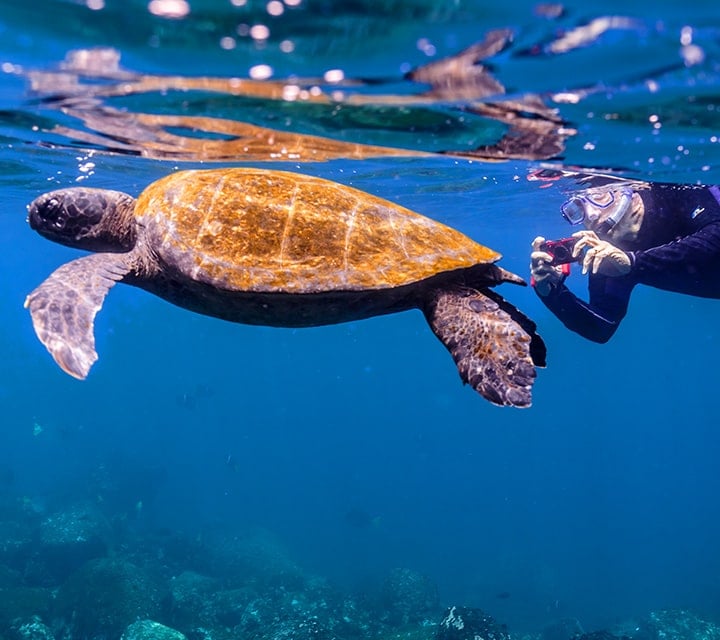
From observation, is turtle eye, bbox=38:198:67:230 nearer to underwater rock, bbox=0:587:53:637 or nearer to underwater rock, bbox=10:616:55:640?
underwater rock, bbox=10:616:55:640

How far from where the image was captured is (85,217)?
21.4 ft

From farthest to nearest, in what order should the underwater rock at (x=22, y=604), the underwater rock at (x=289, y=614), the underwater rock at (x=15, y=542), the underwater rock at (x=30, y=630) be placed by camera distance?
the underwater rock at (x=15, y=542) < the underwater rock at (x=22, y=604) < the underwater rock at (x=289, y=614) < the underwater rock at (x=30, y=630)

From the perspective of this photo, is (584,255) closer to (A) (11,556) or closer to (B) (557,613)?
(A) (11,556)

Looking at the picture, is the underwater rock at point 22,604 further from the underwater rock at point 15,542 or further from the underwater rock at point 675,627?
the underwater rock at point 675,627

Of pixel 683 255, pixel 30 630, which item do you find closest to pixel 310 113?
pixel 683 255

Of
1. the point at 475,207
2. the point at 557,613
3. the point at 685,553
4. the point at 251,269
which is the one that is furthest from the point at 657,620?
the point at 685,553

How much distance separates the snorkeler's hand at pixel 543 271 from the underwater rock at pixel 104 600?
43.6 ft

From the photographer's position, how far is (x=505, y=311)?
222 inches

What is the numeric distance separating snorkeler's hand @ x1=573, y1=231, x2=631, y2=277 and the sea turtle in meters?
2.11

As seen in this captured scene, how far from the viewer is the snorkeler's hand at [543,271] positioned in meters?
7.62

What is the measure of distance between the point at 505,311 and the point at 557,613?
24010mm

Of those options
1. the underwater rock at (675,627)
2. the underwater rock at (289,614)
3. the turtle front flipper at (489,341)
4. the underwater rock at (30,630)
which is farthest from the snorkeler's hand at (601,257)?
the underwater rock at (675,627)

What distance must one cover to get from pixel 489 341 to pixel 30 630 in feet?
44.5

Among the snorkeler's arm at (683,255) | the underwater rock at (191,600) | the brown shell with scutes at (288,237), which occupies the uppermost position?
the snorkeler's arm at (683,255)
